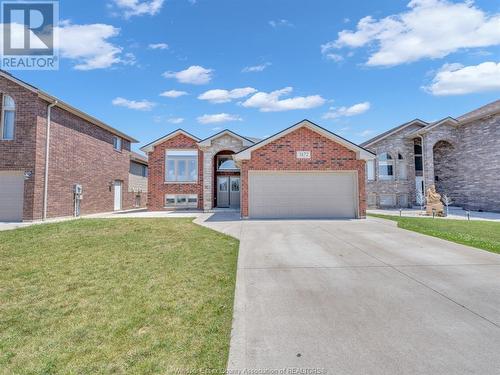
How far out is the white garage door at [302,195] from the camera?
14.9 meters

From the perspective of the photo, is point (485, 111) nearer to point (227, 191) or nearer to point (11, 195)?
point (227, 191)

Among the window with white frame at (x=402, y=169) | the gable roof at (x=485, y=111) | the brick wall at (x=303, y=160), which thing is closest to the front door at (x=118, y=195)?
the brick wall at (x=303, y=160)

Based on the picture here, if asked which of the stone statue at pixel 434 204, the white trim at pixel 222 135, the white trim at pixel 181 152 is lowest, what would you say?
the stone statue at pixel 434 204

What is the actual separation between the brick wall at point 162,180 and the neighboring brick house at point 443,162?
15313mm

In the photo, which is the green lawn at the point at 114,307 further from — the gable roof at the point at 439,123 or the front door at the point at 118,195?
the gable roof at the point at 439,123

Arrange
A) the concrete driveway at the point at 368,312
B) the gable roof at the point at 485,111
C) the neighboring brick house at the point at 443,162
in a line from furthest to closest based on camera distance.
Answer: the neighboring brick house at the point at 443,162 → the gable roof at the point at 485,111 → the concrete driveway at the point at 368,312

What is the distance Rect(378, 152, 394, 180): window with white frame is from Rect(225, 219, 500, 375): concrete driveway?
18457 millimetres

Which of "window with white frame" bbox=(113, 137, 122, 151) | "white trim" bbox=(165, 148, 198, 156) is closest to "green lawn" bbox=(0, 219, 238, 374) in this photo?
"white trim" bbox=(165, 148, 198, 156)

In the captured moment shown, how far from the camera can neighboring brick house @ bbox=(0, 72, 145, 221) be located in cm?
1380

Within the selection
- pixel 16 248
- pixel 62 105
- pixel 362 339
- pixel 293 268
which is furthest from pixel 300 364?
pixel 62 105

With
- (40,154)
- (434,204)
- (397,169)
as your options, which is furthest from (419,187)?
(40,154)

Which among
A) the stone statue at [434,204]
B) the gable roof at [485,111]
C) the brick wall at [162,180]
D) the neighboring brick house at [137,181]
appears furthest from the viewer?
the neighboring brick house at [137,181]

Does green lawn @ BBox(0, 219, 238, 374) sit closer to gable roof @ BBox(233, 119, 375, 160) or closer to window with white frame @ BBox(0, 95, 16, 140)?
gable roof @ BBox(233, 119, 375, 160)

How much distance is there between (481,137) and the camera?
2119 cm
